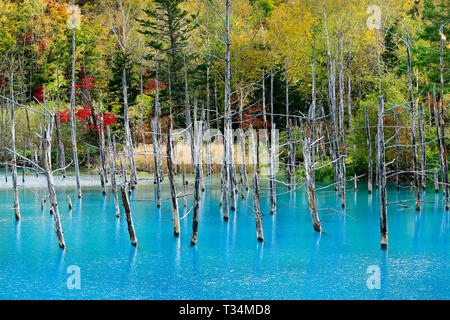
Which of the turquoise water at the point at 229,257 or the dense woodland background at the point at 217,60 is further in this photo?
the dense woodland background at the point at 217,60

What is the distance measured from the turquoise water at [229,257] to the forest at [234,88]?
2604 millimetres

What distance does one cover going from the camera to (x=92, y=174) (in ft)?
114

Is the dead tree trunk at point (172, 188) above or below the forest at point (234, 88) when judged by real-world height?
below

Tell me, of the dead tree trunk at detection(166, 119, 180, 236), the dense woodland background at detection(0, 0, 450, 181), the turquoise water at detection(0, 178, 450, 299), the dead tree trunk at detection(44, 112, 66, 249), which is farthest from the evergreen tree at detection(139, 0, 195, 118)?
the dead tree trunk at detection(44, 112, 66, 249)

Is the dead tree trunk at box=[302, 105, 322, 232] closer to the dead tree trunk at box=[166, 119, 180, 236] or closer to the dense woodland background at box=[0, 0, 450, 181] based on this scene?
the dead tree trunk at box=[166, 119, 180, 236]

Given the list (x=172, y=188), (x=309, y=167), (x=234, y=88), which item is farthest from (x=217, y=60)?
(x=172, y=188)

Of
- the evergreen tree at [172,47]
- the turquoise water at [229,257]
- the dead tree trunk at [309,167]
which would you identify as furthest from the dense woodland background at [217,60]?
the dead tree trunk at [309,167]

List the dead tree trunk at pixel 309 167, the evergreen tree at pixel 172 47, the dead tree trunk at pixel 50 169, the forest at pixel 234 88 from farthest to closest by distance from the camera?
the evergreen tree at pixel 172 47 → the forest at pixel 234 88 → the dead tree trunk at pixel 309 167 → the dead tree trunk at pixel 50 169

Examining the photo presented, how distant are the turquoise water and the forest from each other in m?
2.60

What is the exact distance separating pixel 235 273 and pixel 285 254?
Answer: 222cm

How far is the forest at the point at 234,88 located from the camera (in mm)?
25234

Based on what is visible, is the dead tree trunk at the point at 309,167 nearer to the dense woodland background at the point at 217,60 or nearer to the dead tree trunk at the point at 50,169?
the dead tree trunk at the point at 50,169

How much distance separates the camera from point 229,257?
13977 mm

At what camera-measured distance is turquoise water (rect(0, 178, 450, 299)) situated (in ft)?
36.8
